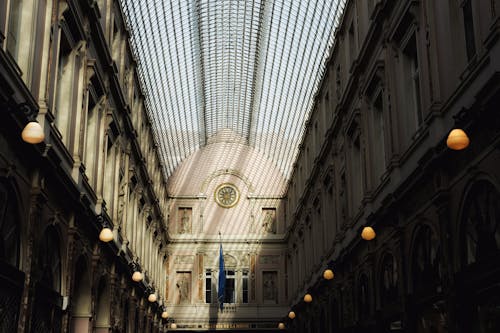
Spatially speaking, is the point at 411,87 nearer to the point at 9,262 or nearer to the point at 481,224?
the point at 481,224

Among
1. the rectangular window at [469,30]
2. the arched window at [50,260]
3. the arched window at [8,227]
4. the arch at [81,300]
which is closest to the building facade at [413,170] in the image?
the rectangular window at [469,30]

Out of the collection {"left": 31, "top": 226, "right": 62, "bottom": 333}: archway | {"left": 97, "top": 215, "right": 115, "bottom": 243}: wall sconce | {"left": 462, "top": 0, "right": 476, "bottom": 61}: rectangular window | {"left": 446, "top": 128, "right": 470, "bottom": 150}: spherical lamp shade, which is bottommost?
{"left": 31, "top": 226, "right": 62, "bottom": 333}: archway

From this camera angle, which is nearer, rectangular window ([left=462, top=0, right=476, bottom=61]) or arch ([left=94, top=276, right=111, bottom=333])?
rectangular window ([left=462, top=0, right=476, bottom=61])

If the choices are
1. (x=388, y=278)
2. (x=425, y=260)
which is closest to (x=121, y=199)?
(x=388, y=278)

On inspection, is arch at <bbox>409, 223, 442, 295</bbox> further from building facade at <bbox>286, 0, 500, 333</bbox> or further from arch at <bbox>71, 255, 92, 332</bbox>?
arch at <bbox>71, 255, 92, 332</bbox>

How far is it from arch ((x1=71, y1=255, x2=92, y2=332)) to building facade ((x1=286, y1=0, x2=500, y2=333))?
989cm

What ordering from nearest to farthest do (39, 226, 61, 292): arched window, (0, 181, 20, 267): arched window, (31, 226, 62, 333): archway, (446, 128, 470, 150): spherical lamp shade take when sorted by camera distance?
(446, 128, 470, 150): spherical lamp shade, (0, 181, 20, 267): arched window, (31, 226, 62, 333): archway, (39, 226, 61, 292): arched window

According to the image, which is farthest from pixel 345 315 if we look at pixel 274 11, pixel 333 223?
pixel 274 11

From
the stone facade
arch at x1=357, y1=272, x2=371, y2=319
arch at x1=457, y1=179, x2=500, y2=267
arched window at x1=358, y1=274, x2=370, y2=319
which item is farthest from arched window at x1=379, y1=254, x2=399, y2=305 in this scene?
the stone facade

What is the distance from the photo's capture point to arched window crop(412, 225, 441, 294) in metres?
17.4

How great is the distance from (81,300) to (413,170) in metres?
12.9

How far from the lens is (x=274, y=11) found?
1706 inches

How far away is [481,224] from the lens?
14117mm

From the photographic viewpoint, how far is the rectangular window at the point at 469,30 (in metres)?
15.0
